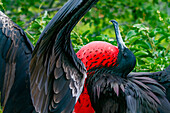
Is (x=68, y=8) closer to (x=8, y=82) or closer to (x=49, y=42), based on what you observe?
(x=49, y=42)

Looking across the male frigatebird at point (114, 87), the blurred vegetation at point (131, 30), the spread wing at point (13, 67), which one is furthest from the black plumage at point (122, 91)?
the blurred vegetation at point (131, 30)

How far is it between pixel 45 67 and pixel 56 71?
0.07m

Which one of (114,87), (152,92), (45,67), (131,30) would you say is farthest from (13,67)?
(131,30)

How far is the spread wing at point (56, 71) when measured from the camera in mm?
1503

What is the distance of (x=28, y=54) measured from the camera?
1.96 meters

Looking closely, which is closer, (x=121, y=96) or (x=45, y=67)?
(x=45, y=67)

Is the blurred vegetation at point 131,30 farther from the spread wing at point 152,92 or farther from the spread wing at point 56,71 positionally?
the spread wing at point 56,71

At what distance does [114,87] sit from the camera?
174 cm

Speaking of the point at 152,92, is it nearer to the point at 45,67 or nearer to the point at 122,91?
the point at 122,91

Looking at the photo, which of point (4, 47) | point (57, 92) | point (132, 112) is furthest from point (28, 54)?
point (132, 112)

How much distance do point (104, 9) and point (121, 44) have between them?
1778 millimetres

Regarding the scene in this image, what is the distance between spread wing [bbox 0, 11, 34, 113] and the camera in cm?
186

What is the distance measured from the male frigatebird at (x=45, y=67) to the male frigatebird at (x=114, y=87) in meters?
0.13

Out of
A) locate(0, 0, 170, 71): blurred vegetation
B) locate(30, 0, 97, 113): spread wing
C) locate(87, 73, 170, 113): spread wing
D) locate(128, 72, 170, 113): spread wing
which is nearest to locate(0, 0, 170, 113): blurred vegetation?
locate(0, 0, 170, 71): blurred vegetation
